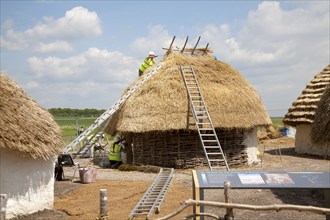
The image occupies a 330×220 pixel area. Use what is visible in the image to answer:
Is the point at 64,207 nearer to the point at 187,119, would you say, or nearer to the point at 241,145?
the point at 187,119

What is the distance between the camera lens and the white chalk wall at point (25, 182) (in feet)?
30.2

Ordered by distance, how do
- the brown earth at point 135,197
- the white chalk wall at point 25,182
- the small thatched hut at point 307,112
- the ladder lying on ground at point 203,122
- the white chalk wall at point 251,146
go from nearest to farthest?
the white chalk wall at point 25,182 < the brown earth at point 135,197 < the ladder lying on ground at point 203,122 < the white chalk wall at point 251,146 < the small thatched hut at point 307,112

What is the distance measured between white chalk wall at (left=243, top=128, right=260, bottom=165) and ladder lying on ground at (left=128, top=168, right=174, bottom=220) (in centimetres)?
537

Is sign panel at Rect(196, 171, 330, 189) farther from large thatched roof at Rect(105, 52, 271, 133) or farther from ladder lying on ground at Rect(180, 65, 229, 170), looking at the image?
large thatched roof at Rect(105, 52, 271, 133)

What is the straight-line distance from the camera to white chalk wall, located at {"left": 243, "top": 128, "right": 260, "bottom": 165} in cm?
1848

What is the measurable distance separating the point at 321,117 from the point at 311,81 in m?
8.98

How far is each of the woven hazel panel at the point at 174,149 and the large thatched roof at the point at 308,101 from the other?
5.73 m

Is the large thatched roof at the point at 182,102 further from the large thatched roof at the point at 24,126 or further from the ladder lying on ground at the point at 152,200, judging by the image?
the large thatched roof at the point at 24,126

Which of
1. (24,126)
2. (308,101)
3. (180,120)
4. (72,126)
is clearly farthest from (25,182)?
(72,126)

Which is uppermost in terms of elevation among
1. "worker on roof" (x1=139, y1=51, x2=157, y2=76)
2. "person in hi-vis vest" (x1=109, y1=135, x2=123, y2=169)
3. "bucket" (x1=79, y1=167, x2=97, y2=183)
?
"worker on roof" (x1=139, y1=51, x2=157, y2=76)

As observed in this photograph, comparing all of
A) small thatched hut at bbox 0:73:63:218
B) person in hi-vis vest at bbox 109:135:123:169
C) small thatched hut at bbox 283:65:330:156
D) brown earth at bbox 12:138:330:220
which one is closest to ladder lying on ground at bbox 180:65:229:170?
brown earth at bbox 12:138:330:220

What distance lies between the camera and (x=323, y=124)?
13.7m

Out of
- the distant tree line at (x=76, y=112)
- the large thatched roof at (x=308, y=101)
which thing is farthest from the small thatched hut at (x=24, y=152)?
the distant tree line at (x=76, y=112)

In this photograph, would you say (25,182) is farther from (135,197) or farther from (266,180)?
(266,180)
